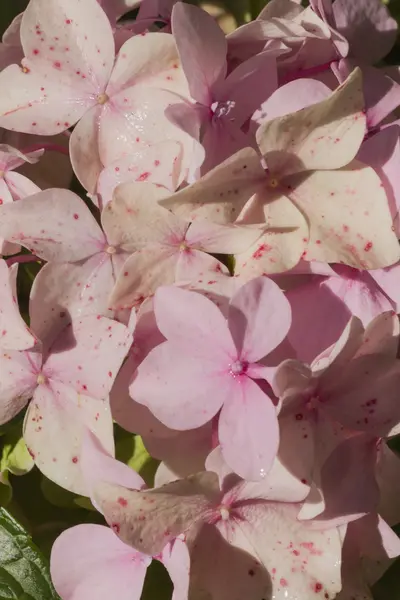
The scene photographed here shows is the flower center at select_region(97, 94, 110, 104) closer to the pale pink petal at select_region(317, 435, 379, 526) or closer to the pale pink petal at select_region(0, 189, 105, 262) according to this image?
the pale pink petal at select_region(0, 189, 105, 262)

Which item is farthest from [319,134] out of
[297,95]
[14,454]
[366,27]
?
[14,454]

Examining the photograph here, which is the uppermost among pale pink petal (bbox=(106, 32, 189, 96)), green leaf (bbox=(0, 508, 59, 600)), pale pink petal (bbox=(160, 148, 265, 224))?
pale pink petal (bbox=(106, 32, 189, 96))

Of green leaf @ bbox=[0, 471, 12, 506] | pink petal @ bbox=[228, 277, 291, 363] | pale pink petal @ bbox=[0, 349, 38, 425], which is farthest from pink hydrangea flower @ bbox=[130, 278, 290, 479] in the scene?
green leaf @ bbox=[0, 471, 12, 506]

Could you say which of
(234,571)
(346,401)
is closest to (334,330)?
(346,401)

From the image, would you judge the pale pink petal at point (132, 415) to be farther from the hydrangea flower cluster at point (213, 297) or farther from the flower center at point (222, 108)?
the flower center at point (222, 108)

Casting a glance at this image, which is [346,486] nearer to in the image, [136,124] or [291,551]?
[291,551]

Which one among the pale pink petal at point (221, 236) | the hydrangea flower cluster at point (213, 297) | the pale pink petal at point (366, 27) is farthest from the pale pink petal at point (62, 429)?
the pale pink petal at point (366, 27)

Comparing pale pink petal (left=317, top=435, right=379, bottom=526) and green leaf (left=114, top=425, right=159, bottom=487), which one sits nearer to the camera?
pale pink petal (left=317, top=435, right=379, bottom=526)
